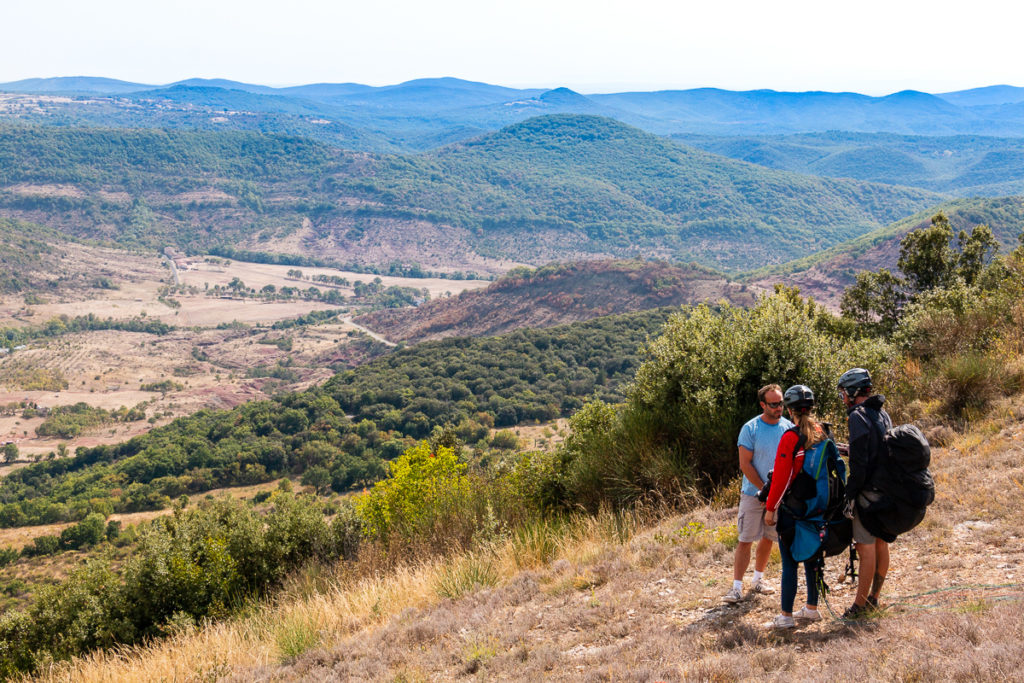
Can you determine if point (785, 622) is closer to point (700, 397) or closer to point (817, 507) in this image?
point (817, 507)

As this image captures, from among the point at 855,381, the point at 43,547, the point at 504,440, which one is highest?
the point at 855,381

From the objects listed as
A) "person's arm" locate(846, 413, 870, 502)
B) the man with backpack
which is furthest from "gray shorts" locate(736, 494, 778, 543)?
"person's arm" locate(846, 413, 870, 502)

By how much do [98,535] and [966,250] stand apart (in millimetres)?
43915

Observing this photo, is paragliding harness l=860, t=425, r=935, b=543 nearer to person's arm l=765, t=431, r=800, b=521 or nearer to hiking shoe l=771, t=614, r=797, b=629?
person's arm l=765, t=431, r=800, b=521

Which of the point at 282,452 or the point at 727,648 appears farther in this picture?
the point at 282,452

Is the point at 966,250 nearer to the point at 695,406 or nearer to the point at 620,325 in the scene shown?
the point at 695,406

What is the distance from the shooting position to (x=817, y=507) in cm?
446

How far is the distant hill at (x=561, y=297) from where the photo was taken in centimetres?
10081

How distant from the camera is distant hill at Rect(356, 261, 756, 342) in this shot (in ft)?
331

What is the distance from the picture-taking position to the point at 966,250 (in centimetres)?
2189

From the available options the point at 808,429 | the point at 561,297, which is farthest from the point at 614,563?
the point at 561,297

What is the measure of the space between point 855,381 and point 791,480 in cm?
82

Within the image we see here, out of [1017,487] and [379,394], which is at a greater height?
[1017,487]

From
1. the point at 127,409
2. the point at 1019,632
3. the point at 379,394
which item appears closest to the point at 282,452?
the point at 379,394
